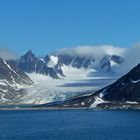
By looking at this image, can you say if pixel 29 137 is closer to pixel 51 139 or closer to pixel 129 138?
pixel 51 139

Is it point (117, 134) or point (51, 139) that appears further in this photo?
point (117, 134)

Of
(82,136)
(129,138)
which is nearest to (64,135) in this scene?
(82,136)

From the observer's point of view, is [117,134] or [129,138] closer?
[129,138]

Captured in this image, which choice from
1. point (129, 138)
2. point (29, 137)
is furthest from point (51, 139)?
point (129, 138)

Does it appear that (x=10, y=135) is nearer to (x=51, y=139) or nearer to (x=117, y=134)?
(x=51, y=139)

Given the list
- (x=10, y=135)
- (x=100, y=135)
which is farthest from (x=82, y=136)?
(x=10, y=135)

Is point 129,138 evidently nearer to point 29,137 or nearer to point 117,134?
point 117,134
